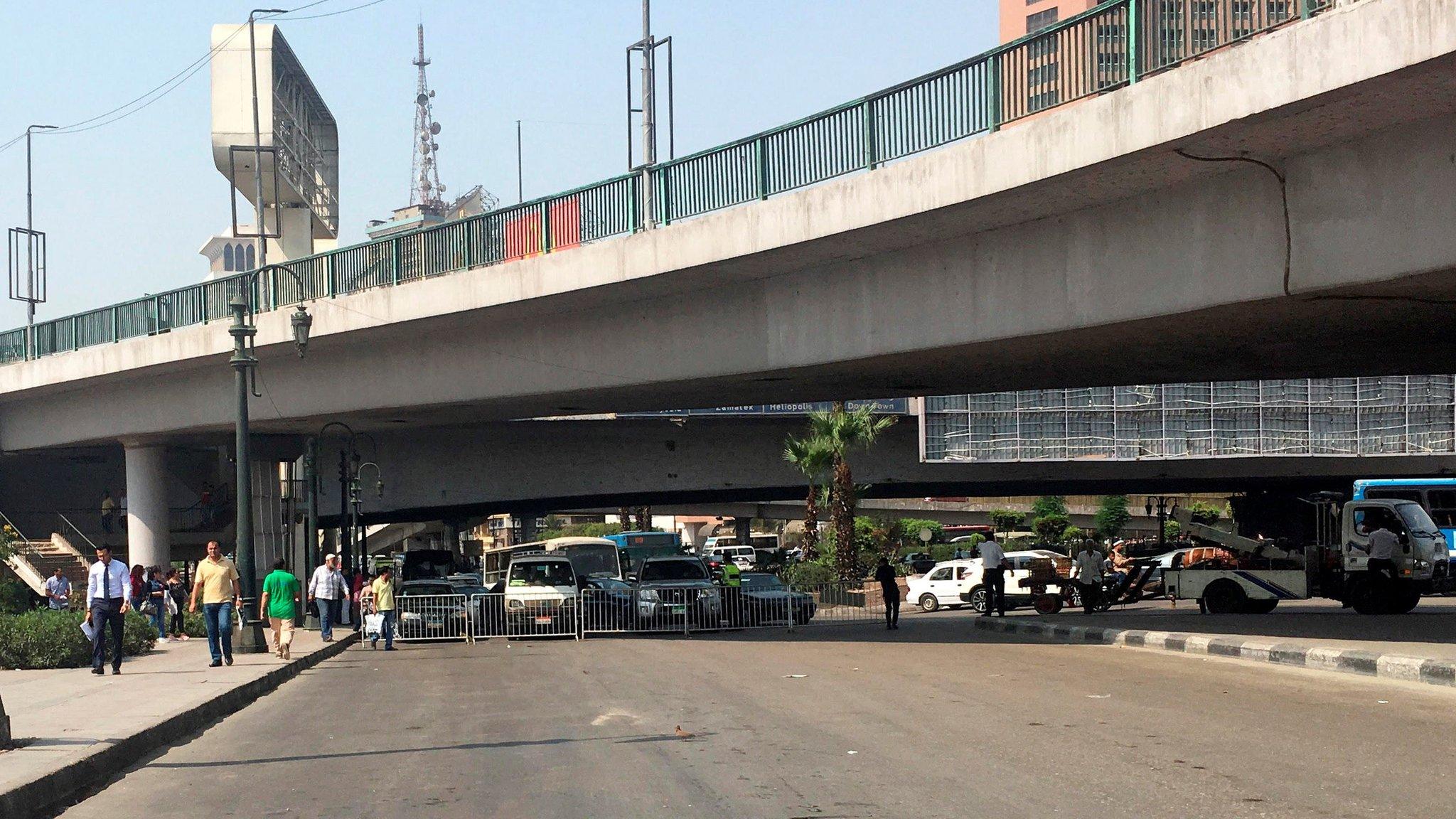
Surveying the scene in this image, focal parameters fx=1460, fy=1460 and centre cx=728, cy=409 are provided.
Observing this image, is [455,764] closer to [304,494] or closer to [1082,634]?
[1082,634]

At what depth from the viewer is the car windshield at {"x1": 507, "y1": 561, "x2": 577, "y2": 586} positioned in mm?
33344

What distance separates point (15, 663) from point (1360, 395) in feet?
154

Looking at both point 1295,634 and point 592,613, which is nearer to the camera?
point 1295,634

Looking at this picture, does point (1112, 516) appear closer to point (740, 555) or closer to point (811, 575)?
point (740, 555)

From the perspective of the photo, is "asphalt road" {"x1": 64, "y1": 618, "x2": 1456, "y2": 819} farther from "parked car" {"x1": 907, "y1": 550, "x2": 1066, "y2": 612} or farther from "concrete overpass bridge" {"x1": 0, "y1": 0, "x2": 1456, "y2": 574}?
"parked car" {"x1": 907, "y1": 550, "x2": 1066, "y2": 612}

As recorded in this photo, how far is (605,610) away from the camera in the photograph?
32781 millimetres

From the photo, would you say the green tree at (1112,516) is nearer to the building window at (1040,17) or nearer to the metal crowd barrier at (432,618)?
the building window at (1040,17)

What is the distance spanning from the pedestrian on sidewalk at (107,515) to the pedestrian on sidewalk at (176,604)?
12.1 meters

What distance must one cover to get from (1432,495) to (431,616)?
89.4 ft

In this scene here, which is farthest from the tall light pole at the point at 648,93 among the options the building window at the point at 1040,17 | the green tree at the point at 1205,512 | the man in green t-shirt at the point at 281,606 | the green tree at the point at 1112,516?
the building window at the point at 1040,17

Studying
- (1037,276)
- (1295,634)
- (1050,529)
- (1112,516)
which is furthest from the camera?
(1112,516)

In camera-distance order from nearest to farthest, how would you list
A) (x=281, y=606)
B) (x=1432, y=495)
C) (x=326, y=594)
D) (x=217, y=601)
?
1. (x=217, y=601)
2. (x=281, y=606)
3. (x=326, y=594)
4. (x=1432, y=495)

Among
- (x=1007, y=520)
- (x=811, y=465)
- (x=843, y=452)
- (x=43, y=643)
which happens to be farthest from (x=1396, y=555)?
(x=1007, y=520)

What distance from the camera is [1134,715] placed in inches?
510
